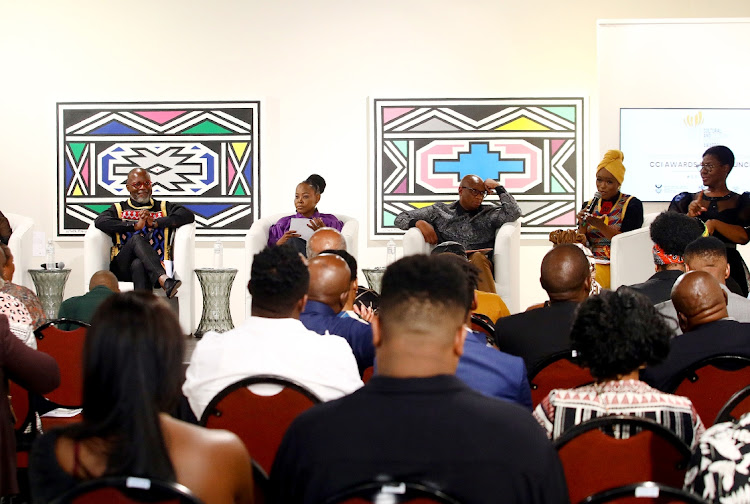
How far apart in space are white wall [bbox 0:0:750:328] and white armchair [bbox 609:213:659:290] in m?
1.82

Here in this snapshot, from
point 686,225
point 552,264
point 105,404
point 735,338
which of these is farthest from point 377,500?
point 686,225

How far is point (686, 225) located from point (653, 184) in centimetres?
338

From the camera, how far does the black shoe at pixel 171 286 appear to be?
6.34 meters

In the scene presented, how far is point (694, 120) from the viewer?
6992mm

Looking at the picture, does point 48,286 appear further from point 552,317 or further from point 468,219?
point 552,317

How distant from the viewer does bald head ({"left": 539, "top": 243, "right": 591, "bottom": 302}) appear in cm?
290

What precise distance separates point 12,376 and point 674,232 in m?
2.87

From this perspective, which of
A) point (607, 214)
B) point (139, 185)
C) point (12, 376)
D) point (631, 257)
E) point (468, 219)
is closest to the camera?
point (12, 376)

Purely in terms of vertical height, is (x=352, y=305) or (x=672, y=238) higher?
(x=672, y=238)

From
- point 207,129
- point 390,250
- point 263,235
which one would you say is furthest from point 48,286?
point 390,250

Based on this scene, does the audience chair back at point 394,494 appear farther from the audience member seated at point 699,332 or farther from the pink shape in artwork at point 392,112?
the pink shape in artwork at point 392,112

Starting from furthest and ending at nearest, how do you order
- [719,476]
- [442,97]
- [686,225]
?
1. [442,97]
2. [686,225]
3. [719,476]

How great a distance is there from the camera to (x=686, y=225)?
3.82 meters

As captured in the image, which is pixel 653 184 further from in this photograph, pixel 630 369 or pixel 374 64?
pixel 630 369
